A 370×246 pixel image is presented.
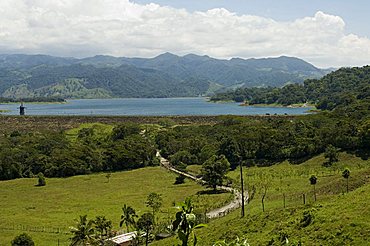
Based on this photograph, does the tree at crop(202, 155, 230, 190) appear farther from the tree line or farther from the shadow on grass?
the tree line

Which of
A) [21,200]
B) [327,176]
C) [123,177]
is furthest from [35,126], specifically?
[327,176]

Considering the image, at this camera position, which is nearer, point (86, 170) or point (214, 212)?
point (214, 212)

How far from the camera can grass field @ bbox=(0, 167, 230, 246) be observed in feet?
146

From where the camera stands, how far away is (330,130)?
7381 cm

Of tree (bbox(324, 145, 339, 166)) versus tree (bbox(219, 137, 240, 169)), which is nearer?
tree (bbox(324, 145, 339, 166))

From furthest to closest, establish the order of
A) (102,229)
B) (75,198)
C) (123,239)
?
(75,198), (102,229), (123,239)

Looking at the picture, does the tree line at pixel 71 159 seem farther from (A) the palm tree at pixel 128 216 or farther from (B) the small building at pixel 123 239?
(B) the small building at pixel 123 239

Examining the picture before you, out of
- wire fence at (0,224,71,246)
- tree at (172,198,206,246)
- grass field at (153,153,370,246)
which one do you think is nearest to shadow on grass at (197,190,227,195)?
grass field at (153,153,370,246)

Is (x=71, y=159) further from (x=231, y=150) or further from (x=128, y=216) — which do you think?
(x=128, y=216)

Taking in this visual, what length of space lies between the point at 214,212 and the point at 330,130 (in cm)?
3684

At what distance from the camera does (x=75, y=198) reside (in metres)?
58.1

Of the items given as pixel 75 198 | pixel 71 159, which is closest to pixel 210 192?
Answer: pixel 75 198

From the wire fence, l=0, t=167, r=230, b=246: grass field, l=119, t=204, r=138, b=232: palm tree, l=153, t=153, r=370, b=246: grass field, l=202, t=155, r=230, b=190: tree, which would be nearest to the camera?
l=153, t=153, r=370, b=246: grass field

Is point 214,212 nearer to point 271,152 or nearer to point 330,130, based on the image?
point 271,152
